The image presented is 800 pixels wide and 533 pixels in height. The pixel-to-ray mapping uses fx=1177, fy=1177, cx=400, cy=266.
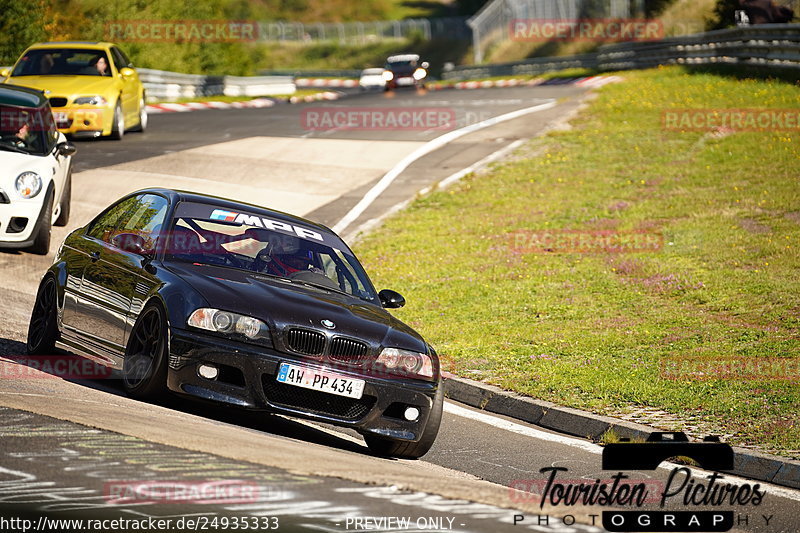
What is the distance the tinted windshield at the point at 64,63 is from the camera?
22.8 metres

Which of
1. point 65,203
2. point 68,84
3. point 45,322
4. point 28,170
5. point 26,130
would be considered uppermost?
point 68,84

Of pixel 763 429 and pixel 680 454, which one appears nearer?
pixel 680 454

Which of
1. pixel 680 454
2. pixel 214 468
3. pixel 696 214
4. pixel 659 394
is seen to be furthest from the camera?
pixel 696 214

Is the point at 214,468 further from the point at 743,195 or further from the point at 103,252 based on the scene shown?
the point at 743,195

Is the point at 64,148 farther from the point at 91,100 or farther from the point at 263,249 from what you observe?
the point at 91,100

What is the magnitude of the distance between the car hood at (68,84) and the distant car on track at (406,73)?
3155 cm

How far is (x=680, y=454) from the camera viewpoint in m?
7.62

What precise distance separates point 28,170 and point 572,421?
7.45 meters

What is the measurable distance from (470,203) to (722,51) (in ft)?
62.8

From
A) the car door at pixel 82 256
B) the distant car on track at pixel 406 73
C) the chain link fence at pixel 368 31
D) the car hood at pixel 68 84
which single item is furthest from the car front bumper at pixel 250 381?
the chain link fence at pixel 368 31

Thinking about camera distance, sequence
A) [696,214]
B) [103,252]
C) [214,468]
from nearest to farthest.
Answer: [214,468] → [103,252] → [696,214]

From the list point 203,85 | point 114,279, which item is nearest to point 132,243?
point 114,279

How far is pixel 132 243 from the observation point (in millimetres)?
8414

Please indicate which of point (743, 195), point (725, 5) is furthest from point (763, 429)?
point (725, 5)
